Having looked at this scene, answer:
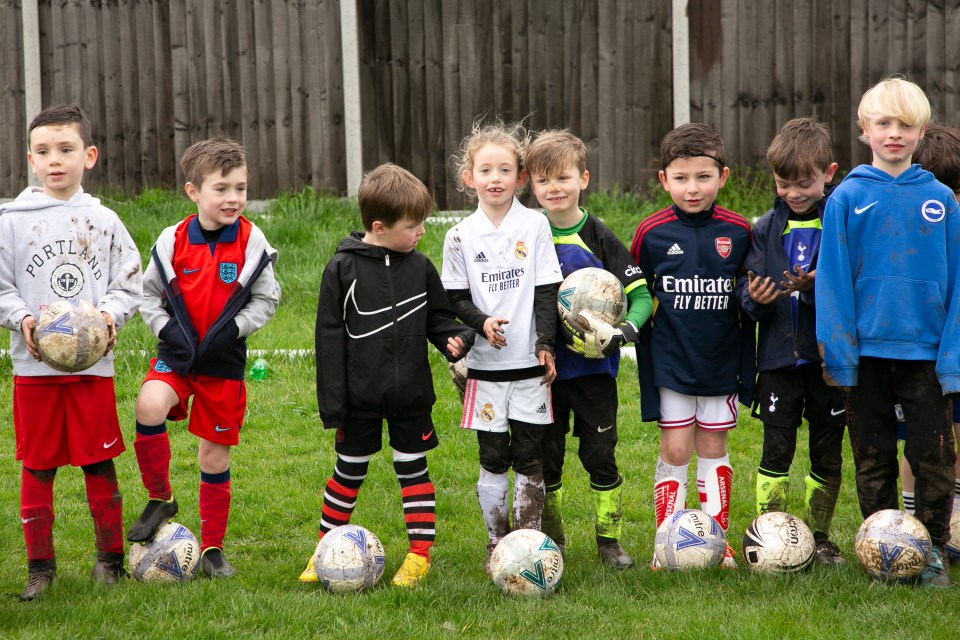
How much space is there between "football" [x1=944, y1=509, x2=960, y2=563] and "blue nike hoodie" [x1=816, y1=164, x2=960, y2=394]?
81 centimetres

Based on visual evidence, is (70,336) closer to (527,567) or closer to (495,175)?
(495,175)

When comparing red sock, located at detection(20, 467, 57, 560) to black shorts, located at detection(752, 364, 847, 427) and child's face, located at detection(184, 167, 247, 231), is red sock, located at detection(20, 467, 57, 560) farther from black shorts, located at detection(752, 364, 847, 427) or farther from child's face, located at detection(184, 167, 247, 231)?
black shorts, located at detection(752, 364, 847, 427)

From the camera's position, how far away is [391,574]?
16.4ft

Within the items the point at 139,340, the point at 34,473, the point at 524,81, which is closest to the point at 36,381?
the point at 34,473

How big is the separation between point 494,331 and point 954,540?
2388 mm

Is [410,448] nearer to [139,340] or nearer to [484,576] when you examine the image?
[484,576]

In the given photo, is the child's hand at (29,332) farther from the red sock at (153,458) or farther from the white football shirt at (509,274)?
the white football shirt at (509,274)

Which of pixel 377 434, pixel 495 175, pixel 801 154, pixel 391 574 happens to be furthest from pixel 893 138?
pixel 391 574

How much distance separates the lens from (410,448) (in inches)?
193

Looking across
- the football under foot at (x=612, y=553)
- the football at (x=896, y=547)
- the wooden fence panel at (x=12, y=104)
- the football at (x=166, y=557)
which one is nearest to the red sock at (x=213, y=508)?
the football at (x=166, y=557)

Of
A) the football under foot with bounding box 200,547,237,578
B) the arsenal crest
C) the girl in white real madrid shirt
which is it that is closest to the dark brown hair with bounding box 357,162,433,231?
the girl in white real madrid shirt

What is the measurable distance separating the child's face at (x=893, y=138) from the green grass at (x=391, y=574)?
1.85 m

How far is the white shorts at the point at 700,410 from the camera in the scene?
5.04 m

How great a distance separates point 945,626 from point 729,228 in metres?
1.96
